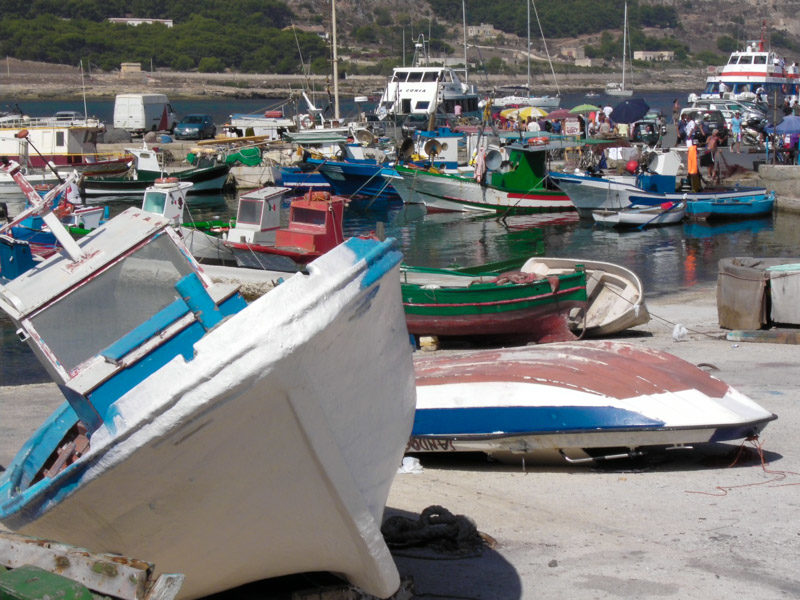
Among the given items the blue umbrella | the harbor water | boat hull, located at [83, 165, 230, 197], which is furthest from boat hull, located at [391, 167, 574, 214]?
the blue umbrella

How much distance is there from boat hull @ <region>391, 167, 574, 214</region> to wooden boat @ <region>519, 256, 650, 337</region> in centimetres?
1777

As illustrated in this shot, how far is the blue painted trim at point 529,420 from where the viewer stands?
762cm

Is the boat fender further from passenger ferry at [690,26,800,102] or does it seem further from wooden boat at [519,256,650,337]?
passenger ferry at [690,26,800,102]

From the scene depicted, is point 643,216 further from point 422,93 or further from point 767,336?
point 422,93

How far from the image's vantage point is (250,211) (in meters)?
19.8

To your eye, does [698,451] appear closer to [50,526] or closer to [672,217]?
[50,526]

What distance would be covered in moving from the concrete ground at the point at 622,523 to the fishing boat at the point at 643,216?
20.3 metres

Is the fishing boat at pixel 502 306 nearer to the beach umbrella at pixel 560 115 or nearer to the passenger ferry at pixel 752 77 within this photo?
the beach umbrella at pixel 560 115

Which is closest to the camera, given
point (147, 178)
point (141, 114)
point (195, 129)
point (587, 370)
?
point (587, 370)

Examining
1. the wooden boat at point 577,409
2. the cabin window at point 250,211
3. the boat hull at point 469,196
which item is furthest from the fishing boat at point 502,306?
the boat hull at point 469,196

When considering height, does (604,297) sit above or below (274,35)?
below

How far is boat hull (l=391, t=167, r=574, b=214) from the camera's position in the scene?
32438 millimetres

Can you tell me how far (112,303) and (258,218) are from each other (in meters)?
13.6

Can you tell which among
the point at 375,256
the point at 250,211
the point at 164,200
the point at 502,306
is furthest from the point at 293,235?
the point at 375,256
